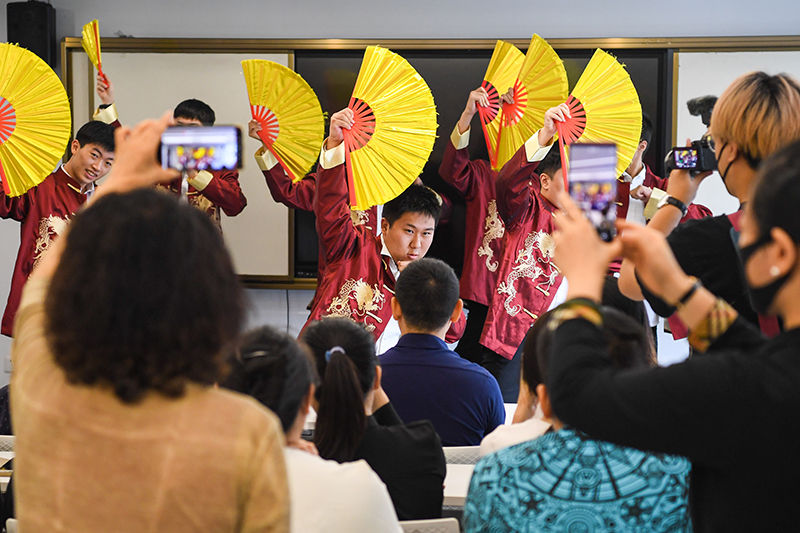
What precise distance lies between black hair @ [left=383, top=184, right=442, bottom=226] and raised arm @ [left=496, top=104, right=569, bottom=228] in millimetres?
287

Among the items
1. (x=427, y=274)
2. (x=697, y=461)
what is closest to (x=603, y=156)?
(x=697, y=461)

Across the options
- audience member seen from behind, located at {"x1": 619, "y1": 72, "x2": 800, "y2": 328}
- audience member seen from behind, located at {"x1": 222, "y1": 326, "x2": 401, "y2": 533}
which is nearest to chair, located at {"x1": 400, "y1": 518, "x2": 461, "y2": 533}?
audience member seen from behind, located at {"x1": 222, "y1": 326, "x2": 401, "y2": 533}

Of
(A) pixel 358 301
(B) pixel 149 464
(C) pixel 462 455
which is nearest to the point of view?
(B) pixel 149 464

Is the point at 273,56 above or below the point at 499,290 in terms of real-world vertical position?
above

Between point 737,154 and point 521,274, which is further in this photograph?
point 521,274

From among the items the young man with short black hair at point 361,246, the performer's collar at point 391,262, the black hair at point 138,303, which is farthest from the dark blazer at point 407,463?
the performer's collar at point 391,262

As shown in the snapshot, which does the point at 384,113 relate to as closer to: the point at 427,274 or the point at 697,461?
the point at 427,274

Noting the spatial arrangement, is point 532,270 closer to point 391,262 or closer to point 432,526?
point 391,262

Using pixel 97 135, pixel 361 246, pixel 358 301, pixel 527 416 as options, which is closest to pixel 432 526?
pixel 527 416

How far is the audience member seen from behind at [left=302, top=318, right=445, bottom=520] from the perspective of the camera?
5.55 feet

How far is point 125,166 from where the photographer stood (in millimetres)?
1178

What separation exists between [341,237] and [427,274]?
104 cm

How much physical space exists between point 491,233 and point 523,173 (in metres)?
0.46

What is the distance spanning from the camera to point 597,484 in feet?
4.29
